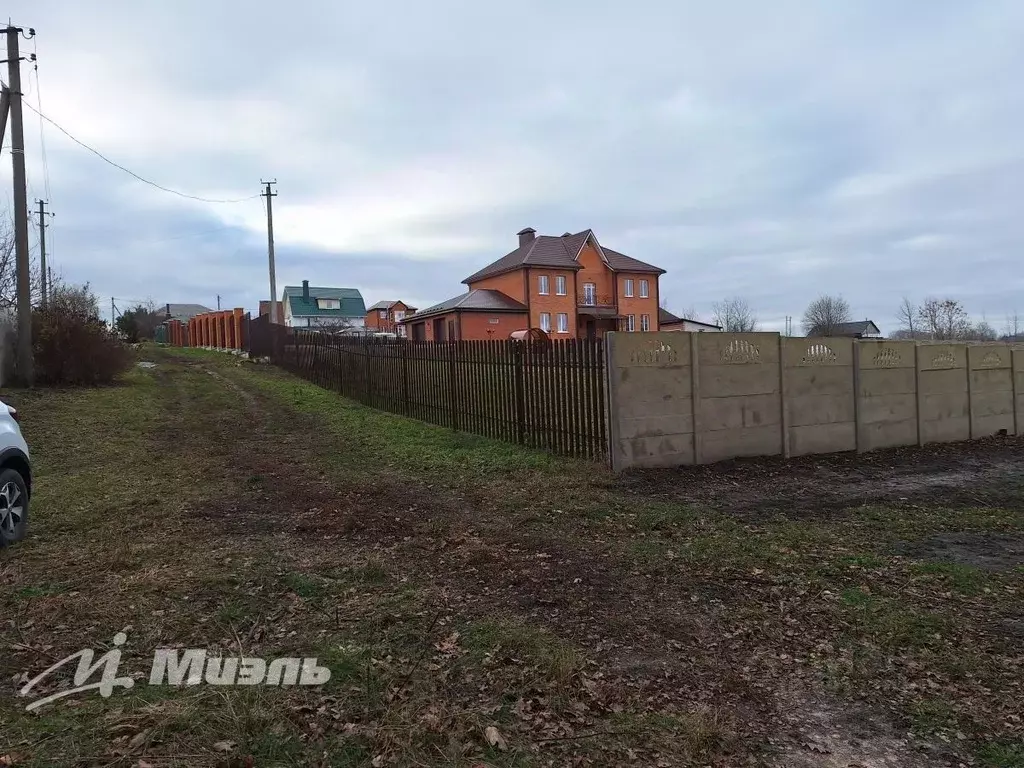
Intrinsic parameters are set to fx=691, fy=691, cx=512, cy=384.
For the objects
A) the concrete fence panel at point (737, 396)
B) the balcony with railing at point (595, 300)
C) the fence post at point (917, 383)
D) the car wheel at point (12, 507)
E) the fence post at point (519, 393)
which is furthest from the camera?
the balcony with railing at point (595, 300)

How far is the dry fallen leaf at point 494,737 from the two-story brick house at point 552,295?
1541 inches

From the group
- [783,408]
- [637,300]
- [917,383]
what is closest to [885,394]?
[917,383]

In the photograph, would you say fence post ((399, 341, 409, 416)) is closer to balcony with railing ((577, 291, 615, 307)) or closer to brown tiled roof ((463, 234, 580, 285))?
brown tiled roof ((463, 234, 580, 285))

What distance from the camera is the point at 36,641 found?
372 cm

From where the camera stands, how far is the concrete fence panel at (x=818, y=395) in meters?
9.55

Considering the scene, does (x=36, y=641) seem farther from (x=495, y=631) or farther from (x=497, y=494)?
(x=497, y=494)

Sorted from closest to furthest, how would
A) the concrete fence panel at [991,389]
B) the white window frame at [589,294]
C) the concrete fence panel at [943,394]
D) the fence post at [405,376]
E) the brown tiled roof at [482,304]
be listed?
the concrete fence panel at [943,394], the concrete fence panel at [991,389], the fence post at [405,376], the brown tiled roof at [482,304], the white window frame at [589,294]

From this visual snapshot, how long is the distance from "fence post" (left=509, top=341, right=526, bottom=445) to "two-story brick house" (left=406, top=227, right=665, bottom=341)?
3184cm

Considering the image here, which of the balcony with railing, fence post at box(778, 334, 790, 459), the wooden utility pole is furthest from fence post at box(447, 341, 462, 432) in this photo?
the balcony with railing

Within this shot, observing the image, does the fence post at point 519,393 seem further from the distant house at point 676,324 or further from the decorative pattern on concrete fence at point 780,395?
the distant house at point 676,324

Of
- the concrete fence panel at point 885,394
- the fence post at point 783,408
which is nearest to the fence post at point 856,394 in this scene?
the concrete fence panel at point 885,394

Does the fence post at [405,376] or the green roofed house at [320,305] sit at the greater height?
the green roofed house at [320,305]

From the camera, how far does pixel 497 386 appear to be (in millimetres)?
10547

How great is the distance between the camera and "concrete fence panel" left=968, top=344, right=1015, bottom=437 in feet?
39.4
